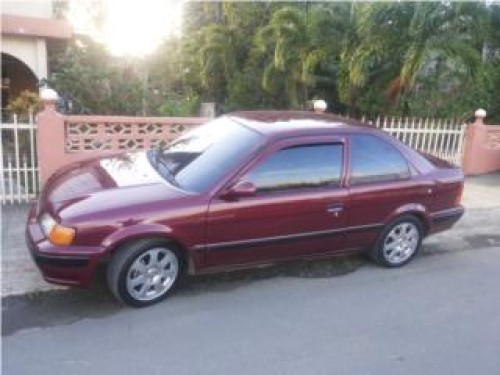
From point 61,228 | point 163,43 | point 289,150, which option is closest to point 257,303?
point 289,150

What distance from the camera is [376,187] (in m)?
5.11

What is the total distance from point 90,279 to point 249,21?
14026 millimetres

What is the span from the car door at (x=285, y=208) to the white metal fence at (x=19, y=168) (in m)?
3.56

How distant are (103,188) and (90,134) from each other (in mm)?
2946

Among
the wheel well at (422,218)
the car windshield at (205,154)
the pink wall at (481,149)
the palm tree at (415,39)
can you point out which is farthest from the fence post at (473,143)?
the car windshield at (205,154)

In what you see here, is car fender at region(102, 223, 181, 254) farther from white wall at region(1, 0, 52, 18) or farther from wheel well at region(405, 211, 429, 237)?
white wall at region(1, 0, 52, 18)

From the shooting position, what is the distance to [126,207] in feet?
13.5

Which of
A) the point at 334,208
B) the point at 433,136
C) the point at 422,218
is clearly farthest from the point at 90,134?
the point at 433,136

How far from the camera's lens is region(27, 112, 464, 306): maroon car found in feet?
13.4

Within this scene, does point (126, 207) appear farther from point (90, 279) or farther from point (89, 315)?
point (89, 315)

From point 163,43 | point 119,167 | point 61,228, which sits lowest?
point 61,228

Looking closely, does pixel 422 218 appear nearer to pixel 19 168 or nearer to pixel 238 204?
pixel 238 204

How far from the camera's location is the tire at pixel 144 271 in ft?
13.5

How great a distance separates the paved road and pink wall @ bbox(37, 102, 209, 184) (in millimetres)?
2889
